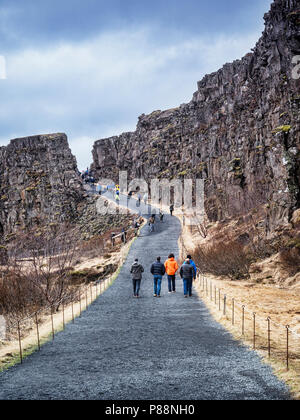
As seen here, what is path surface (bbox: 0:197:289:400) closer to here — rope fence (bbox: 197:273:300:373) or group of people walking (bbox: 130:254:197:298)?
rope fence (bbox: 197:273:300:373)

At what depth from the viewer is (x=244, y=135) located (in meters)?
45.7

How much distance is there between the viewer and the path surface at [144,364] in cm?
616

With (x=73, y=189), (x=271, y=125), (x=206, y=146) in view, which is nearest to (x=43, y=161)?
(x=73, y=189)

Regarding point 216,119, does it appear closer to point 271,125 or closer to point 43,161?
point 271,125

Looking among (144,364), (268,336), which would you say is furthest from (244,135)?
(144,364)

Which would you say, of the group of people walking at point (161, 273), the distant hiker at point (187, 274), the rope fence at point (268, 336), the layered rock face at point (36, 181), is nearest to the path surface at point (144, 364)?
the rope fence at point (268, 336)

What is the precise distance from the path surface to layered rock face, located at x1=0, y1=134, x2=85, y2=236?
7331cm

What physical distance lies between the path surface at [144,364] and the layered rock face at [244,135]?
15.7 meters

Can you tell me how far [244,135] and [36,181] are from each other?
194ft

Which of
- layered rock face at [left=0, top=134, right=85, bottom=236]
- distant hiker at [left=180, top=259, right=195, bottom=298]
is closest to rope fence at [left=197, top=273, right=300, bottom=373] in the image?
distant hiker at [left=180, top=259, right=195, bottom=298]

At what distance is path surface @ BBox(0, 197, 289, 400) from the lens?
243 inches

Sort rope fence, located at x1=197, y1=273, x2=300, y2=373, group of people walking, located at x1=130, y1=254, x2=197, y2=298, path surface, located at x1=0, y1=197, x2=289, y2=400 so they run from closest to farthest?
path surface, located at x1=0, y1=197, x2=289, y2=400 < rope fence, located at x1=197, y1=273, x2=300, y2=373 < group of people walking, located at x1=130, y1=254, x2=197, y2=298

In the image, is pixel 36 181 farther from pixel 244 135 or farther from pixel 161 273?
pixel 161 273
